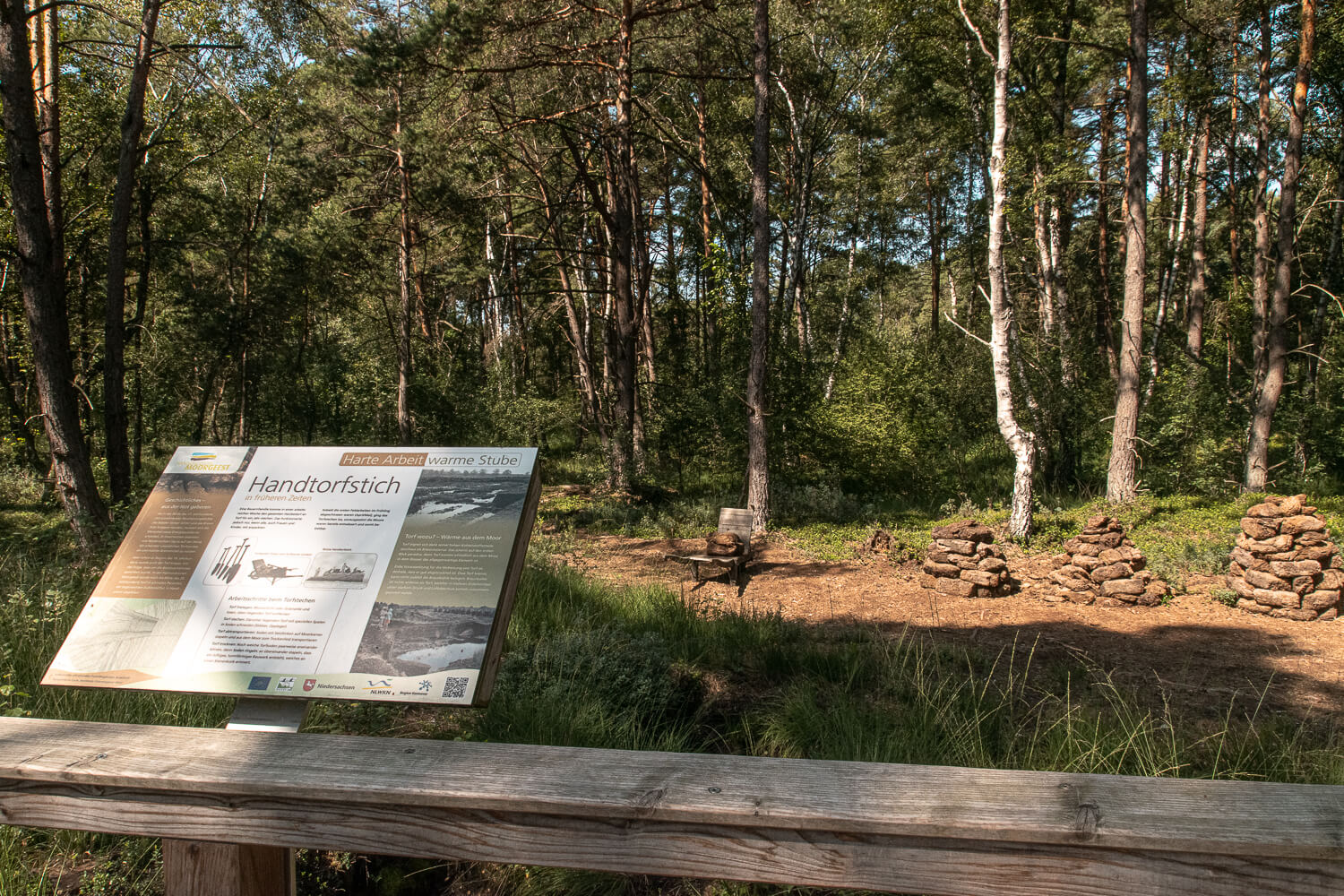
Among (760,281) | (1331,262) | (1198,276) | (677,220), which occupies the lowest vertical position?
(760,281)

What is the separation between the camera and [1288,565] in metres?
7.49

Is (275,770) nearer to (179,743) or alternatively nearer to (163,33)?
(179,743)

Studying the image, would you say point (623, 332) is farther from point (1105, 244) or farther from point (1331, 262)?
point (1331, 262)

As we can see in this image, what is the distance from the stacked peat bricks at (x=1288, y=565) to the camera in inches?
289

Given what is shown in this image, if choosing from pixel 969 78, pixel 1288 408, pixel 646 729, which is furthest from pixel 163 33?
pixel 1288 408

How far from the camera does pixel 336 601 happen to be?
86.1 inches

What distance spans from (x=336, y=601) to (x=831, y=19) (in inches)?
745

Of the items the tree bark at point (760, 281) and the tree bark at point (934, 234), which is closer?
the tree bark at point (760, 281)

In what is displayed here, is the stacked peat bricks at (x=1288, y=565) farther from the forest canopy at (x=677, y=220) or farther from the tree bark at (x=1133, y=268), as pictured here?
the tree bark at (x=1133, y=268)

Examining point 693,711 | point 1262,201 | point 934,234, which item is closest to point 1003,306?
point 1262,201

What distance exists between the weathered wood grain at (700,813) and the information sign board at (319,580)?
263 mm

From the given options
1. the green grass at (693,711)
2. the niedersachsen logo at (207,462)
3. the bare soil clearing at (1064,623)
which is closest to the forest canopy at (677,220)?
the bare soil clearing at (1064,623)

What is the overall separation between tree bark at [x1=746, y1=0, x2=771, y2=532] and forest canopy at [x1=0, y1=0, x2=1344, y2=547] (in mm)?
85

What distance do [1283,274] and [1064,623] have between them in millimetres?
9141
